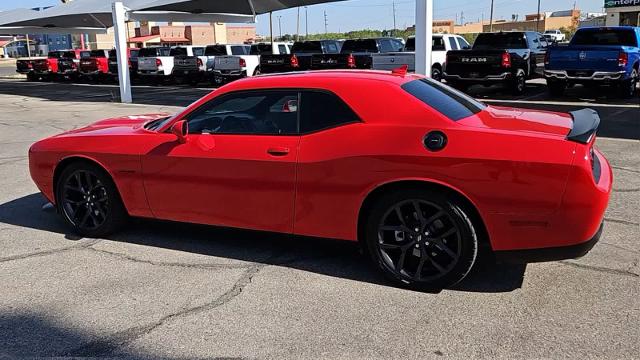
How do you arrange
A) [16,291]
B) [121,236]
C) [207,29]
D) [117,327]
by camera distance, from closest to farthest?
[117,327]
[16,291]
[121,236]
[207,29]

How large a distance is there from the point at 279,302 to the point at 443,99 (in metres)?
1.96

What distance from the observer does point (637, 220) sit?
17.6ft

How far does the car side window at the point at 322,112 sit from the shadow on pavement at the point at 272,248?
0.87 meters

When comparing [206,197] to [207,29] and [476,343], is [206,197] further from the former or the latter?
[207,29]

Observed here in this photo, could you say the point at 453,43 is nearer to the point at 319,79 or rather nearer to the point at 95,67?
the point at 319,79

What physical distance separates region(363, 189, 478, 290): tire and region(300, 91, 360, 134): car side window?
67cm

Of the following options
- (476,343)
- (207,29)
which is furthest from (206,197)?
(207,29)

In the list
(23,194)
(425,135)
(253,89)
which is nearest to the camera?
(425,135)

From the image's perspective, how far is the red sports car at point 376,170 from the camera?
3.63 meters

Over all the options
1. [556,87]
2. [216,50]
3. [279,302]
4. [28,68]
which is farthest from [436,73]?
[28,68]

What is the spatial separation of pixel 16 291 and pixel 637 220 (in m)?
5.36

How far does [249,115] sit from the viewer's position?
4562 mm

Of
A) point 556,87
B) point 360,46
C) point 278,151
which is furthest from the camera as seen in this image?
point 360,46

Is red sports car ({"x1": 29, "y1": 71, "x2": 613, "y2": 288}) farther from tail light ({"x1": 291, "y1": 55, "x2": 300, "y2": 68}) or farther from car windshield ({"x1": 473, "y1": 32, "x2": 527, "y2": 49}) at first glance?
tail light ({"x1": 291, "y1": 55, "x2": 300, "y2": 68})
